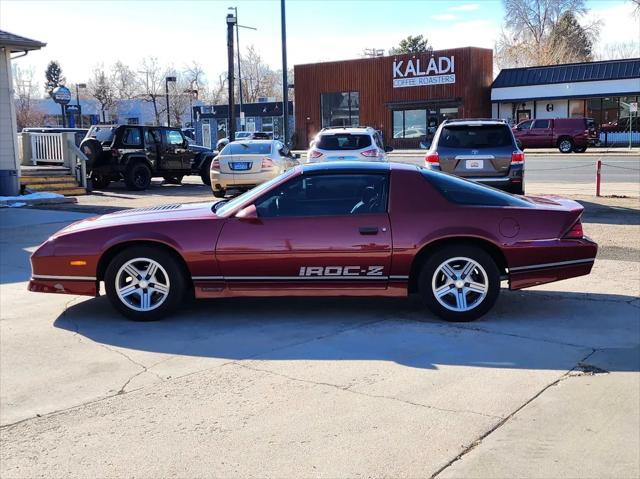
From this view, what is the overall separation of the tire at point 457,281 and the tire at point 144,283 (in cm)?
220

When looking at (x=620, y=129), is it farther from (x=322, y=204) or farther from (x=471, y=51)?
(x=322, y=204)

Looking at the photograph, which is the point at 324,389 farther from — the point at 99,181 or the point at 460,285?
the point at 99,181

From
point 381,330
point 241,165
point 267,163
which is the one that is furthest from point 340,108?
point 381,330

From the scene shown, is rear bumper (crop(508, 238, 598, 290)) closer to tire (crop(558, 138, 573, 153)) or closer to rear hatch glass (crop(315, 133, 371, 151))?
rear hatch glass (crop(315, 133, 371, 151))

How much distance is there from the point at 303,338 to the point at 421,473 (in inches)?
92.7

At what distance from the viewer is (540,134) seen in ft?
124

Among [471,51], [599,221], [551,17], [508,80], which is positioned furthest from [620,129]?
[551,17]

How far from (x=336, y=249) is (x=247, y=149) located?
11653 millimetres

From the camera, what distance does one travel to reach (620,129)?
4275 centimetres

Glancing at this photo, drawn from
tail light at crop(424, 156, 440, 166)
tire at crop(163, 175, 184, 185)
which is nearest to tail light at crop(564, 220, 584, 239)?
tail light at crop(424, 156, 440, 166)

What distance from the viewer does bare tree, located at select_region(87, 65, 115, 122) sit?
251 feet

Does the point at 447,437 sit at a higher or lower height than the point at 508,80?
lower

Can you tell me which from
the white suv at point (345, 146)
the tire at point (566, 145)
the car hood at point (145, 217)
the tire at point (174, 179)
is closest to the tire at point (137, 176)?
the tire at point (174, 179)

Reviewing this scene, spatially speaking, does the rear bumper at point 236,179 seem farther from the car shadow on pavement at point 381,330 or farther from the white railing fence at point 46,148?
the car shadow on pavement at point 381,330
